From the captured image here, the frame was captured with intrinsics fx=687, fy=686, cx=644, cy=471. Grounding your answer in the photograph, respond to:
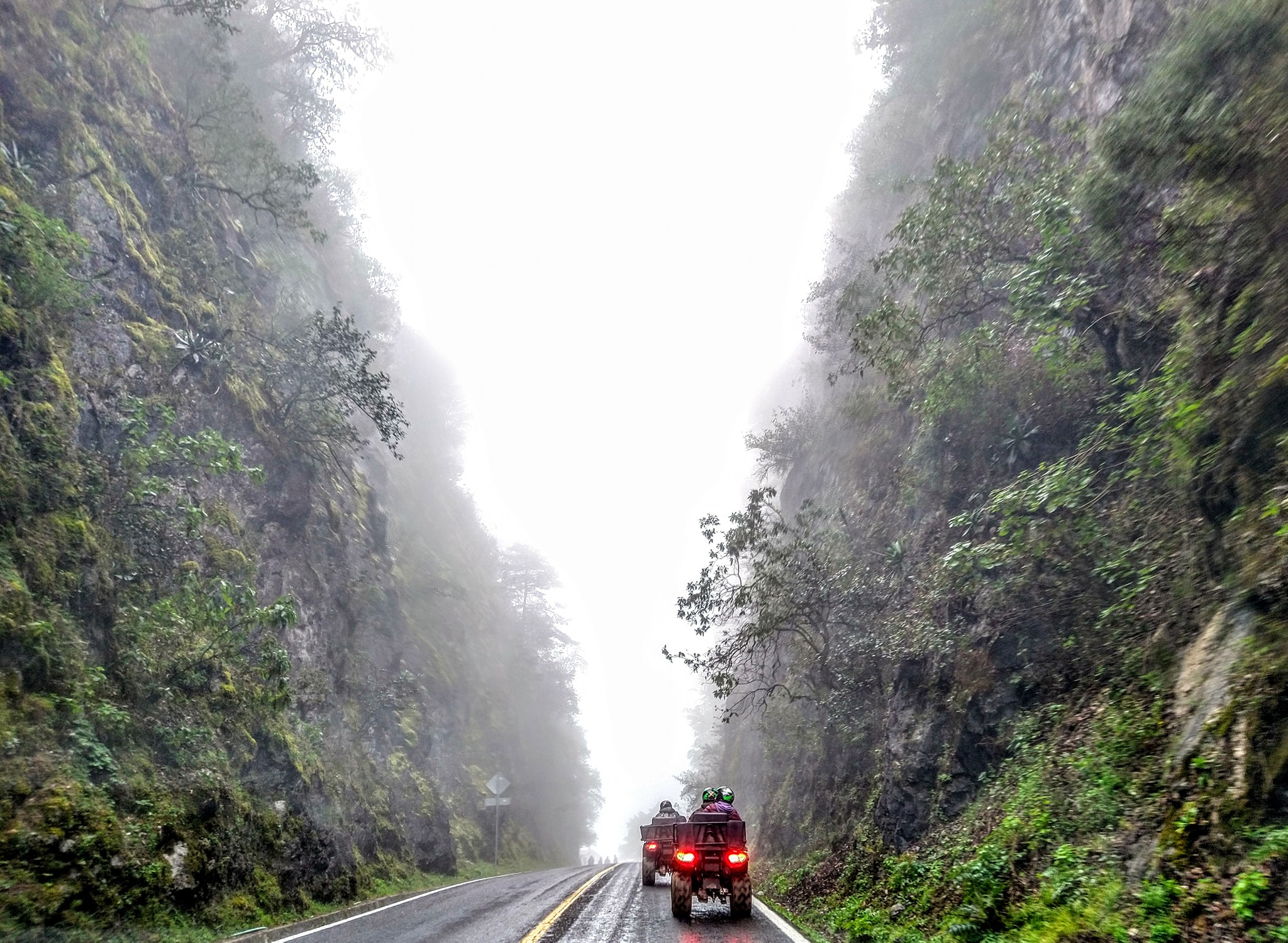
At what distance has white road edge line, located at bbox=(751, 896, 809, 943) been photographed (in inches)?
357

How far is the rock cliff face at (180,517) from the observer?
8.62m

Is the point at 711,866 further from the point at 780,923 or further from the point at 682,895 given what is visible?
the point at 780,923

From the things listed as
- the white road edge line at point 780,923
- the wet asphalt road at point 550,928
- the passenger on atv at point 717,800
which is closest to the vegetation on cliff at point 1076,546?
the white road edge line at point 780,923

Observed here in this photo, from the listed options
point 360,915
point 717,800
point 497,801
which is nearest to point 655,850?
point 717,800

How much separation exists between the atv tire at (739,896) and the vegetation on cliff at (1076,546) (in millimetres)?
1197

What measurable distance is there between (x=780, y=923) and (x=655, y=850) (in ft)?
21.4

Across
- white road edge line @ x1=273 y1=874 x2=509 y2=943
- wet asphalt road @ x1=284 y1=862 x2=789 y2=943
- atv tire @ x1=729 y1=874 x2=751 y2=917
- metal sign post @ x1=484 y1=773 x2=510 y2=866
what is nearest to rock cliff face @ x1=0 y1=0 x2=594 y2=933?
white road edge line @ x1=273 y1=874 x2=509 y2=943

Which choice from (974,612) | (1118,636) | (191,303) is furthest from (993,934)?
(191,303)

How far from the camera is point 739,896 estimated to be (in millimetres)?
10742

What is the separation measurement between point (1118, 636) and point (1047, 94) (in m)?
11.1

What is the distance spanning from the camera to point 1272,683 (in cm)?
547

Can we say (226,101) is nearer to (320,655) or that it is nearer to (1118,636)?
(320,655)

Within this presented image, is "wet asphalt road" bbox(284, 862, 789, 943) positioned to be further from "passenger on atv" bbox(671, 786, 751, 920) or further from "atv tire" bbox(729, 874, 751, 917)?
"passenger on atv" bbox(671, 786, 751, 920)

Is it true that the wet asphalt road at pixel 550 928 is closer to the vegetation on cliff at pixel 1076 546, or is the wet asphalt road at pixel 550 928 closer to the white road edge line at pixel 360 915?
the white road edge line at pixel 360 915
